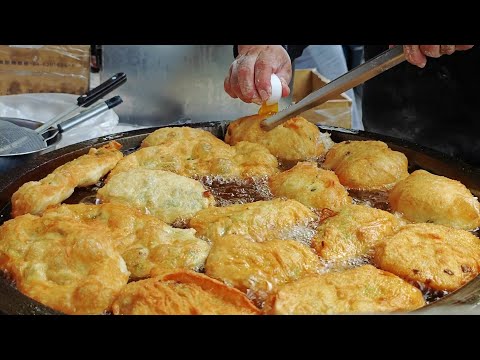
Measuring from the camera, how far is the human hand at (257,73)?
291 cm

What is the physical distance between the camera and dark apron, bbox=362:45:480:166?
3283 millimetres

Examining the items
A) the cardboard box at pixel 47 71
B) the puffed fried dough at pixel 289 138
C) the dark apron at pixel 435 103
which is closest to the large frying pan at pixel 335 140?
the puffed fried dough at pixel 289 138

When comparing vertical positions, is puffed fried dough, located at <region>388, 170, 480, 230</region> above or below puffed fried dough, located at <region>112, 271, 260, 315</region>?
above

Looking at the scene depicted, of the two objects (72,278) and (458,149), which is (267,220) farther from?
(458,149)

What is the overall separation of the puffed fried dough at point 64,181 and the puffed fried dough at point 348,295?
1.09m

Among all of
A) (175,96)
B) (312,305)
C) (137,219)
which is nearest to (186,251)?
(137,219)

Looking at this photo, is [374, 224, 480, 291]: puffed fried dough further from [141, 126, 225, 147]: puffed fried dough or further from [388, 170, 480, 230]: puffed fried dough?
[141, 126, 225, 147]: puffed fried dough

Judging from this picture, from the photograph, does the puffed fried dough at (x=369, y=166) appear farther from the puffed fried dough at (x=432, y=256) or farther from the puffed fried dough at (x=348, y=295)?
the puffed fried dough at (x=348, y=295)

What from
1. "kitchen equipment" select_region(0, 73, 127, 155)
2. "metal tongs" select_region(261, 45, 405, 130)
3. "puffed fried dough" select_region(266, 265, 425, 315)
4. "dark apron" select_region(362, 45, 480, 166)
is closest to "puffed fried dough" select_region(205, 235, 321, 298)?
"puffed fried dough" select_region(266, 265, 425, 315)

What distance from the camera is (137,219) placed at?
205cm

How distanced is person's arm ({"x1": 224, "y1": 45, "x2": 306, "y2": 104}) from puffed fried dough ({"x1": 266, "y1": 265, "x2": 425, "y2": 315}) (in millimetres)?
1398

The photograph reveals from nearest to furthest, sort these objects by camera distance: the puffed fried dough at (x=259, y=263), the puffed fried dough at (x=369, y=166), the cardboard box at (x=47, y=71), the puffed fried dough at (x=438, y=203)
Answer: the puffed fried dough at (x=259, y=263)
the puffed fried dough at (x=438, y=203)
the puffed fried dough at (x=369, y=166)
the cardboard box at (x=47, y=71)

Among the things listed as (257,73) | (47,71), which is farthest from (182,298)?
(47,71)
